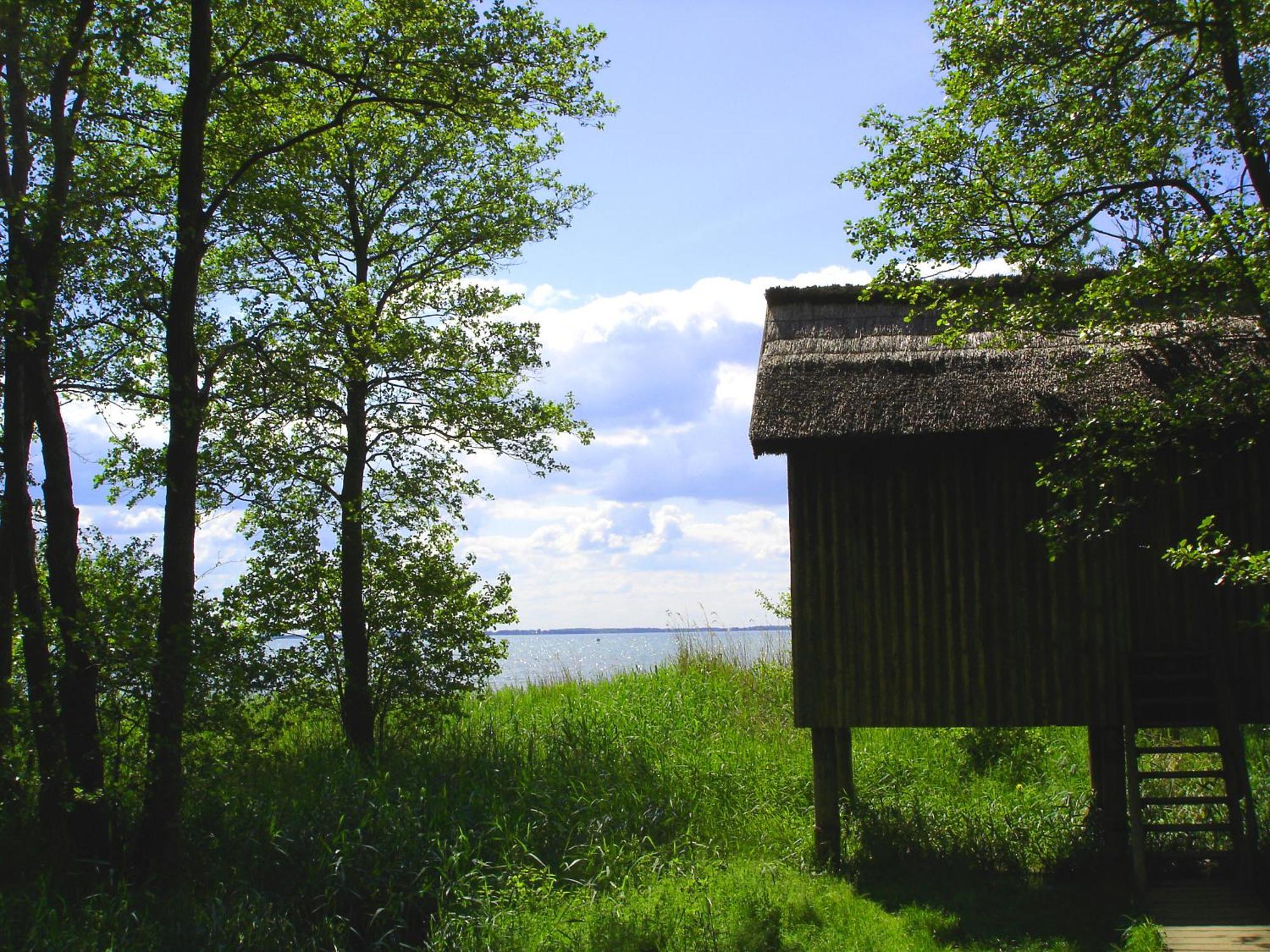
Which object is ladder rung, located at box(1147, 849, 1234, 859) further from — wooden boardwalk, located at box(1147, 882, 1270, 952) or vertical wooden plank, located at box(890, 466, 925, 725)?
vertical wooden plank, located at box(890, 466, 925, 725)

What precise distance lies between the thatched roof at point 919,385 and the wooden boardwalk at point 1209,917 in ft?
13.8

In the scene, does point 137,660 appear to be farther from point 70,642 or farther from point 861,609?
point 861,609

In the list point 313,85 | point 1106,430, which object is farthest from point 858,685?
point 313,85

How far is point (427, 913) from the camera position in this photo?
8695mm

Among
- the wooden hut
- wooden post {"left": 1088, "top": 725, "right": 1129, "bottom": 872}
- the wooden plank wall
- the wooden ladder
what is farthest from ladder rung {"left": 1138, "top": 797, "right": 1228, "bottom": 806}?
the wooden plank wall

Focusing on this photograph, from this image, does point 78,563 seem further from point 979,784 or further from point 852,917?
point 979,784

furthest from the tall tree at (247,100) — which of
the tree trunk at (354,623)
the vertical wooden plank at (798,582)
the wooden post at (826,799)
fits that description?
the wooden post at (826,799)

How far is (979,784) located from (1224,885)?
12.1 feet

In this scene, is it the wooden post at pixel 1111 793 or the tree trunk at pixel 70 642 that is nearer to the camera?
the tree trunk at pixel 70 642

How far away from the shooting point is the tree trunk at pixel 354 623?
13.5m

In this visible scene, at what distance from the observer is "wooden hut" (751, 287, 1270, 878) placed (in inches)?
399

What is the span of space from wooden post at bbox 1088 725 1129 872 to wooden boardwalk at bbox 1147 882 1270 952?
1.13m

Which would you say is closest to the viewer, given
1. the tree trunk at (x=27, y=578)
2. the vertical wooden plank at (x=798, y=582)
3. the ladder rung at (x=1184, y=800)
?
the tree trunk at (x=27, y=578)

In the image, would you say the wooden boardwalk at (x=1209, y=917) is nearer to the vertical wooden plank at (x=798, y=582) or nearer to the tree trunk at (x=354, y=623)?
the vertical wooden plank at (x=798, y=582)
